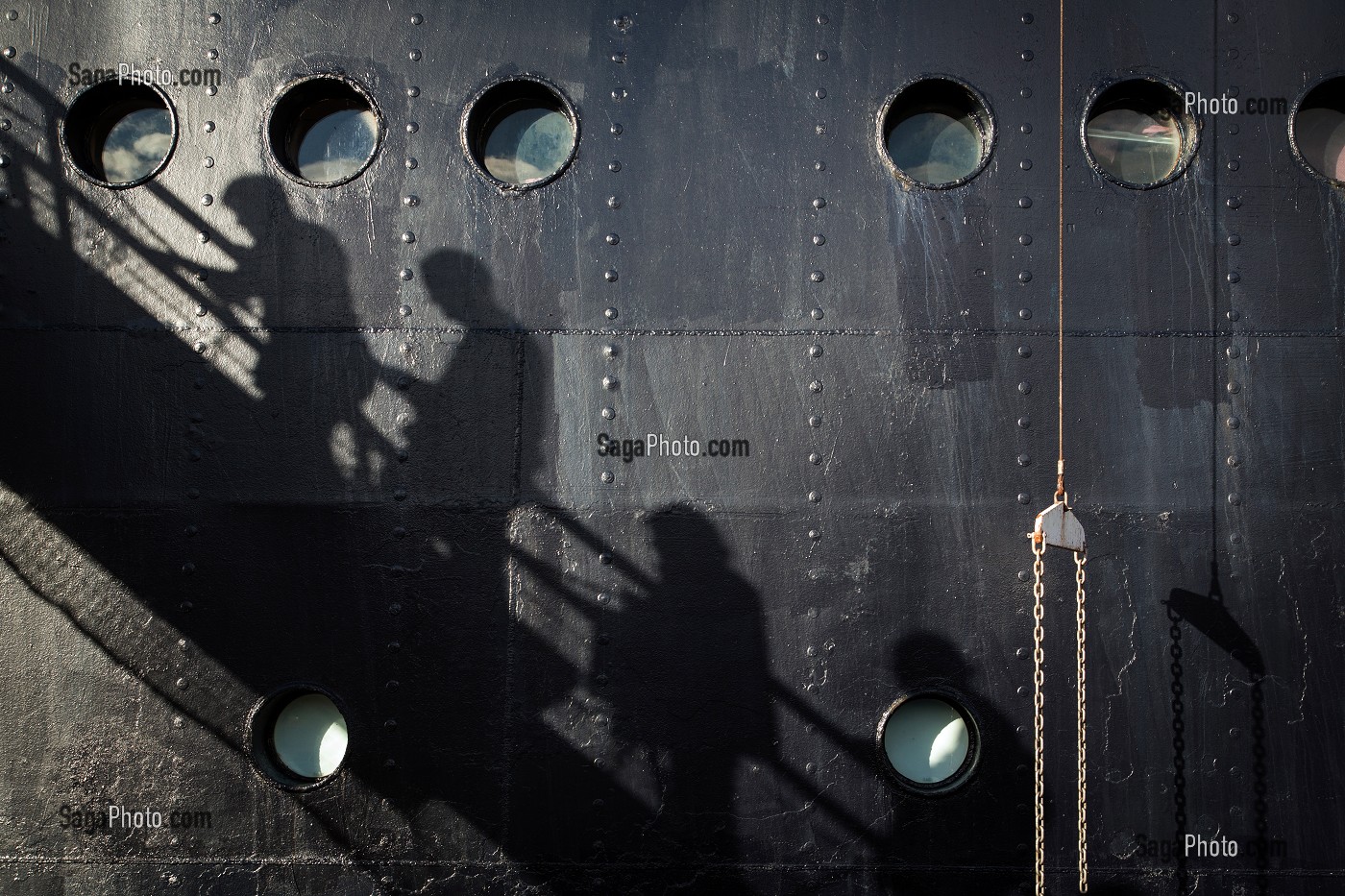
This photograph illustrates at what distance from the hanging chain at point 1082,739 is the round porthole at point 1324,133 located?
227 centimetres

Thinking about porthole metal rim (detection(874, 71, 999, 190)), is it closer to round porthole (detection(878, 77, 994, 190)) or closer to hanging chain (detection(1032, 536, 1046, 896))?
round porthole (detection(878, 77, 994, 190))

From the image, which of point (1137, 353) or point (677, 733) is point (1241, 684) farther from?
point (677, 733)

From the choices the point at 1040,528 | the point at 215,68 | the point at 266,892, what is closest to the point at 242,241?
the point at 215,68

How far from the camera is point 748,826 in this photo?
12.3ft

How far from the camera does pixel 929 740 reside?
386cm

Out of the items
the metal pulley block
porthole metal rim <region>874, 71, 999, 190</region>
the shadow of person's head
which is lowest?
the metal pulley block

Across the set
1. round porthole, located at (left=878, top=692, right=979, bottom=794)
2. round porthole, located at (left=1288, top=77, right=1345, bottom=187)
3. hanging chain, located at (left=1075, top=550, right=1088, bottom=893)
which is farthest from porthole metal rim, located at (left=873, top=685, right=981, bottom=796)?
round porthole, located at (left=1288, top=77, right=1345, bottom=187)

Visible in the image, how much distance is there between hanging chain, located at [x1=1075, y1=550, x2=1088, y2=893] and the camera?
3.62 metres

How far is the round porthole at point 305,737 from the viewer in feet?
12.9

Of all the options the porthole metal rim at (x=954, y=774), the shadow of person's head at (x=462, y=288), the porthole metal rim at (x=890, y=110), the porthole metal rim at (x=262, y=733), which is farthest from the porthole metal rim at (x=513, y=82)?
the porthole metal rim at (x=954, y=774)

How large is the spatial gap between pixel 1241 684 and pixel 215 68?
220 inches

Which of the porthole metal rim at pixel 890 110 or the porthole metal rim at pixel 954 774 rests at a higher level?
the porthole metal rim at pixel 890 110

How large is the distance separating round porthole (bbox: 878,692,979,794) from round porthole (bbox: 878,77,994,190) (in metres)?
2.48

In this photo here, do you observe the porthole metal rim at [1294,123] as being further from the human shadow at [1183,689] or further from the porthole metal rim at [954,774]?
the porthole metal rim at [954,774]
